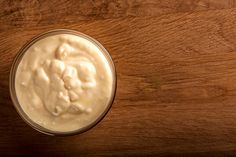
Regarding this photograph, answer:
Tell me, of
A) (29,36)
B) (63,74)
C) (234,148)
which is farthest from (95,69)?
(234,148)

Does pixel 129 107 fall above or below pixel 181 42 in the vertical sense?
below

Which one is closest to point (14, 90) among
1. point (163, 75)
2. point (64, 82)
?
point (64, 82)

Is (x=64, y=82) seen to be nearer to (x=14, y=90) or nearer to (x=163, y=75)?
(x=14, y=90)

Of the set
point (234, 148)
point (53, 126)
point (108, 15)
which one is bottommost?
point (234, 148)

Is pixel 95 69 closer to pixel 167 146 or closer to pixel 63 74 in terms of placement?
pixel 63 74
